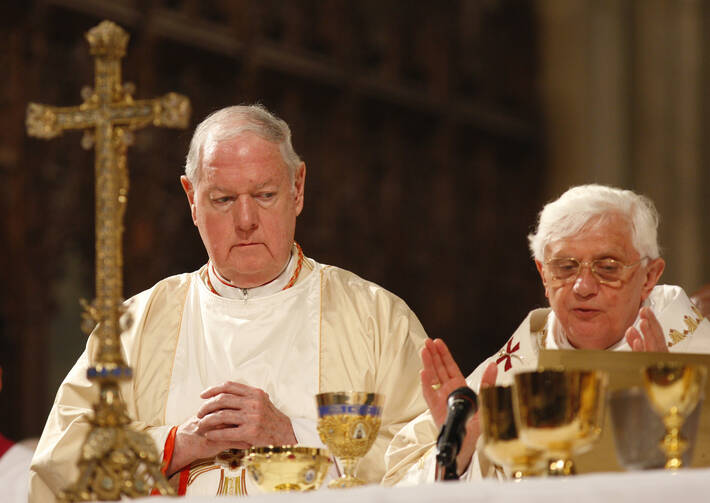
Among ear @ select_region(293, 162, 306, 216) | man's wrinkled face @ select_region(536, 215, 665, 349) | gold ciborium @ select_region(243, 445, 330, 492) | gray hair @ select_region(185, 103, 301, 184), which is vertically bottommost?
gold ciborium @ select_region(243, 445, 330, 492)

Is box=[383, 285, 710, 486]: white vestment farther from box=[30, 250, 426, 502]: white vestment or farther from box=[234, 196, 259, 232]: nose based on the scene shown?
box=[234, 196, 259, 232]: nose

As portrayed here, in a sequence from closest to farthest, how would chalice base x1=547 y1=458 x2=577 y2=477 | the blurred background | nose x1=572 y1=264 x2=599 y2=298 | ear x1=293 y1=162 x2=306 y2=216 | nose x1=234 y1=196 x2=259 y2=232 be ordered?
chalice base x1=547 y1=458 x2=577 y2=477
nose x1=572 y1=264 x2=599 y2=298
nose x1=234 y1=196 x2=259 y2=232
ear x1=293 y1=162 x2=306 y2=216
the blurred background

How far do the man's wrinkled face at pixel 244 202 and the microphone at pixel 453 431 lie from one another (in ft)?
4.27

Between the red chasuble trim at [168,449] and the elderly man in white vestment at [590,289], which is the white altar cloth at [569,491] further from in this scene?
the red chasuble trim at [168,449]

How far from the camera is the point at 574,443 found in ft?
8.04

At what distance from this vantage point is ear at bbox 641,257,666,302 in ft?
13.0

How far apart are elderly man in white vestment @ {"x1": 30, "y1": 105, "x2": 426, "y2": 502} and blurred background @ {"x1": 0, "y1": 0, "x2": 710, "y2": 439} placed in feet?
9.10

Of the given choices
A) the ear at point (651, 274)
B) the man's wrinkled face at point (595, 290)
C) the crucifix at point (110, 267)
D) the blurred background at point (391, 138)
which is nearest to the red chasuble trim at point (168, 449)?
the crucifix at point (110, 267)

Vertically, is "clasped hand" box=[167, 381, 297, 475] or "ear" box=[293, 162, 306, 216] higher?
"ear" box=[293, 162, 306, 216]

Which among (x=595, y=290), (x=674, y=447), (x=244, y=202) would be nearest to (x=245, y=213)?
(x=244, y=202)

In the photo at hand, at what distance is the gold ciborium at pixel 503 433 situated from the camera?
8.28ft

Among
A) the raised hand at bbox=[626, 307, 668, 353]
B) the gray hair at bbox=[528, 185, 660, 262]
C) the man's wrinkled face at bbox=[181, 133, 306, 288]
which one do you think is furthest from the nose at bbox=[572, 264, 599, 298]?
the man's wrinkled face at bbox=[181, 133, 306, 288]

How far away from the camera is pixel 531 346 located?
3.99 m

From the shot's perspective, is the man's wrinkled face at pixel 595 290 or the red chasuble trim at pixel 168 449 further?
the man's wrinkled face at pixel 595 290
